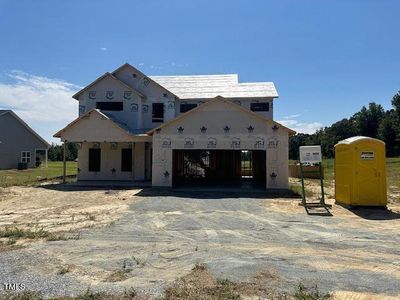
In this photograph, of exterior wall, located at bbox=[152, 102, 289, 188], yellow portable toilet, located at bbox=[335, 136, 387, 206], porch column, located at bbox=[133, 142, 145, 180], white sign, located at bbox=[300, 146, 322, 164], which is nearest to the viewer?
yellow portable toilet, located at bbox=[335, 136, 387, 206]

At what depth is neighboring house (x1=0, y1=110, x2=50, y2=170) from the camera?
44.3 metres

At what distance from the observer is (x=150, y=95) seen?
90.9ft

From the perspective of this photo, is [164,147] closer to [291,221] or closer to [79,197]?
[79,197]

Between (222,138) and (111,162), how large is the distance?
31.7 ft

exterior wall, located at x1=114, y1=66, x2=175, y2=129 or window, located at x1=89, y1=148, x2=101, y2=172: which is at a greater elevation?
exterior wall, located at x1=114, y1=66, x2=175, y2=129

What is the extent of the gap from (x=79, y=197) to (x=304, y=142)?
8540cm

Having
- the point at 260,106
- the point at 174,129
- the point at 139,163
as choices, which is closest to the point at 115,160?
the point at 139,163

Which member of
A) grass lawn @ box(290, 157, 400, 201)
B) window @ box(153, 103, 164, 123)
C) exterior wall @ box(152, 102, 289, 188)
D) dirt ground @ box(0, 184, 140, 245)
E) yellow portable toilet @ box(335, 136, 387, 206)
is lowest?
dirt ground @ box(0, 184, 140, 245)

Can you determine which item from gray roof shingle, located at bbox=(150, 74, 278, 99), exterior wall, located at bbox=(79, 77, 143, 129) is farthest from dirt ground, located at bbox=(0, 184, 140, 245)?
gray roof shingle, located at bbox=(150, 74, 278, 99)

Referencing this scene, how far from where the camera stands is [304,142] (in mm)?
96750

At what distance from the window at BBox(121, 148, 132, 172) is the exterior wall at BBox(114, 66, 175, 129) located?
2261mm

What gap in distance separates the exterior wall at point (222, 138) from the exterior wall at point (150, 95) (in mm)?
5788

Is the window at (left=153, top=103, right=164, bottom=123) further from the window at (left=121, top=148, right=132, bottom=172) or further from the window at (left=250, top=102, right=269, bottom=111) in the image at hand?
the window at (left=250, top=102, right=269, bottom=111)

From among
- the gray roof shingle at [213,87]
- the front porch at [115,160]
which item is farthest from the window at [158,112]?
the front porch at [115,160]
